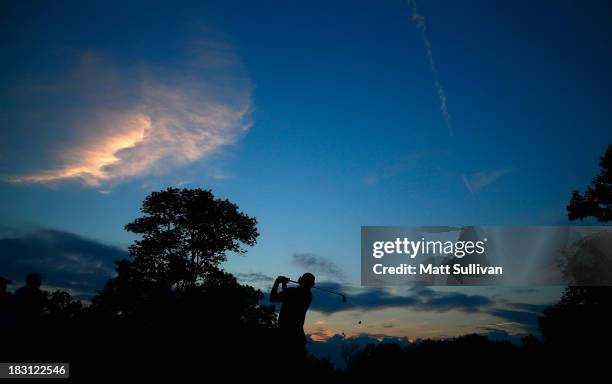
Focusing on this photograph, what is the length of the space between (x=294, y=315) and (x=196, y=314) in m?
12.8

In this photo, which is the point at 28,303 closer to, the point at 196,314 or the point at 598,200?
the point at 196,314

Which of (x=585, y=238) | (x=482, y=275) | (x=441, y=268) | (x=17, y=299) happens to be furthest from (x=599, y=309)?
(x=17, y=299)

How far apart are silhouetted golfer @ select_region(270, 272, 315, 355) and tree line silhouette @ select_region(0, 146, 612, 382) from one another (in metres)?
2.36

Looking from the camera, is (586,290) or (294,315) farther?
(586,290)

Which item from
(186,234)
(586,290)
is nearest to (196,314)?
(186,234)

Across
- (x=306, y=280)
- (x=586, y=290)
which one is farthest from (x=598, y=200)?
(x=306, y=280)

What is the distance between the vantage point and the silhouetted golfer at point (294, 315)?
7383mm

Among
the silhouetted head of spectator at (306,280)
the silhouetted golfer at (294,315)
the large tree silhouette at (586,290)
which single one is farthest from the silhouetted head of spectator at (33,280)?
the large tree silhouette at (586,290)

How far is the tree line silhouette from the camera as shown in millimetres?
11066

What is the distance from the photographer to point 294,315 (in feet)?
24.6

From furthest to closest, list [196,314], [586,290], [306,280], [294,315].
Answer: [586,290], [196,314], [306,280], [294,315]

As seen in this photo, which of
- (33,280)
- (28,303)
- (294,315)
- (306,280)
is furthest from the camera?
(33,280)

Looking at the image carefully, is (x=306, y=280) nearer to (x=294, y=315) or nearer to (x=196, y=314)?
(x=294, y=315)

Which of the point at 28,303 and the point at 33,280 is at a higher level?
the point at 33,280
